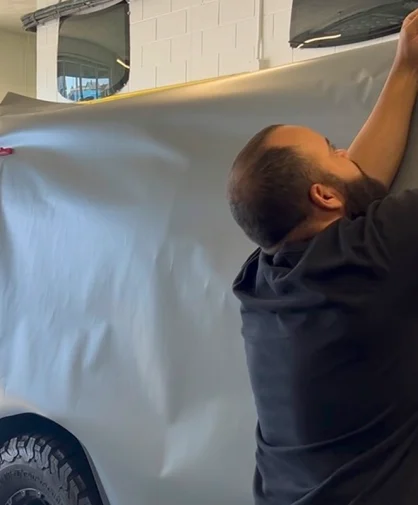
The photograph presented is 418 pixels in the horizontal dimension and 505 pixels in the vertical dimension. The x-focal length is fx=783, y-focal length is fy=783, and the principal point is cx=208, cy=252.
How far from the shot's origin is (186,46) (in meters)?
4.23

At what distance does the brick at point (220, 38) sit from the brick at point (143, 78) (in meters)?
0.45

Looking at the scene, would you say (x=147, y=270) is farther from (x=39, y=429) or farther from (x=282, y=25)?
(x=282, y=25)

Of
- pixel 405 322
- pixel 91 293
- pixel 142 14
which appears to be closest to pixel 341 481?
pixel 405 322

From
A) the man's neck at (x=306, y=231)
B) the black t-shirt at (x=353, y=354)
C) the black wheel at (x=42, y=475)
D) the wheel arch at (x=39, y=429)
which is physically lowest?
the black wheel at (x=42, y=475)

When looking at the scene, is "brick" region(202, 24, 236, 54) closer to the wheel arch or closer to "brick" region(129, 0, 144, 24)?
"brick" region(129, 0, 144, 24)

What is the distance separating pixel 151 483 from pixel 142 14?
3.56 metres

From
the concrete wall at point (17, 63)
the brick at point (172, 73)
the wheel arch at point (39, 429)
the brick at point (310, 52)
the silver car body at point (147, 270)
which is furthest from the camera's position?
the concrete wall at point (17, 63)

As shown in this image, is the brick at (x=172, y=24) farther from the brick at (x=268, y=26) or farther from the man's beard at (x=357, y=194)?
the man's beard at (x=357, y=194)

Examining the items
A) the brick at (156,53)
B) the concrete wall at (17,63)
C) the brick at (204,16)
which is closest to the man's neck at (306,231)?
the brick at (204,16)

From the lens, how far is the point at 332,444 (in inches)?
37.6

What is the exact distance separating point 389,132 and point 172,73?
3.37 m

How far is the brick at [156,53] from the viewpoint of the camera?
434 cm

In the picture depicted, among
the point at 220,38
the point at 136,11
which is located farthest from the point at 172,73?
the point at 136,11

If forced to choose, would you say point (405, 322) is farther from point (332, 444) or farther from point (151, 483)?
point (151, 483)
